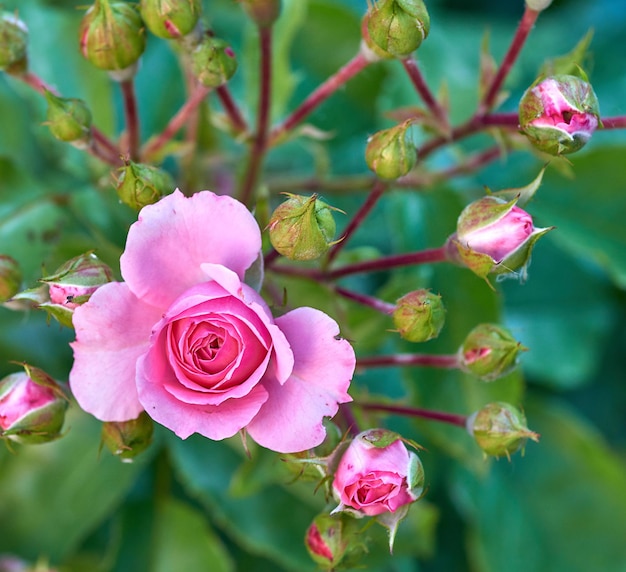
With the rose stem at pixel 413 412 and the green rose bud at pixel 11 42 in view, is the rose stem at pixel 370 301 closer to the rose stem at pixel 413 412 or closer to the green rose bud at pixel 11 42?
the rose stem at pixel 413 412

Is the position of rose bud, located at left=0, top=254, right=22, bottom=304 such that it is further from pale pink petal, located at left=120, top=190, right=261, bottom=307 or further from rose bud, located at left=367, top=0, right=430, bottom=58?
rose bud, located at left=367, top=0, right=430, bottom=58

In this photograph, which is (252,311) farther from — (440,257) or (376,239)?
(376,239)

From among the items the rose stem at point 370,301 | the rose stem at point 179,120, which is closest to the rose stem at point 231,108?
the rose stem at point 179,120

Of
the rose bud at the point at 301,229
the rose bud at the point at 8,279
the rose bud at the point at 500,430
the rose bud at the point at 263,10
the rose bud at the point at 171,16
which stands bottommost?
the rose bud at the point at 500,430

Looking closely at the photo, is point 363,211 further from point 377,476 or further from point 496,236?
point 377,476

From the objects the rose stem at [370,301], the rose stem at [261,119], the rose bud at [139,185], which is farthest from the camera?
the rose stem at [261,119]

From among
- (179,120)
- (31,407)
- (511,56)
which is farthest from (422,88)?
(31,407)
